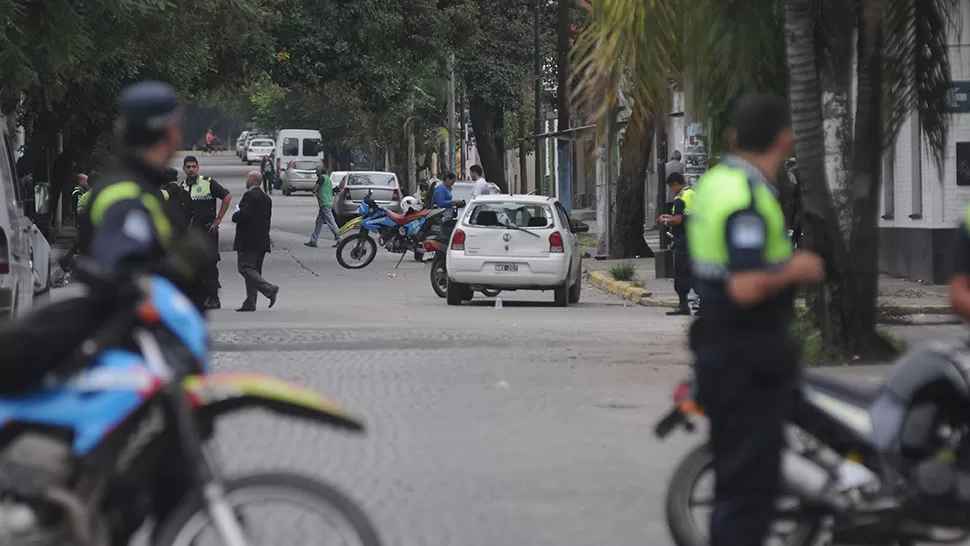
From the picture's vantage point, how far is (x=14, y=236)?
585 inches

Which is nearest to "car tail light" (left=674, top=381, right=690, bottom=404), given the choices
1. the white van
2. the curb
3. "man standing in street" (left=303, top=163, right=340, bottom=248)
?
the curb

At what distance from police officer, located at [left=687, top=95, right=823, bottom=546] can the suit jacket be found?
15.4 m

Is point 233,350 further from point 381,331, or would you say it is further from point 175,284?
point 175,284

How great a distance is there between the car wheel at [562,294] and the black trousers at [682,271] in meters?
2.38

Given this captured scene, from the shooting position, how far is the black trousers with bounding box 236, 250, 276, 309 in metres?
20.9

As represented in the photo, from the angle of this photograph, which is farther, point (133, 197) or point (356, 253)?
point (356, 253)

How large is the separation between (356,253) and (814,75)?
19.0m

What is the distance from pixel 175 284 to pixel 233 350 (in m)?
10.6

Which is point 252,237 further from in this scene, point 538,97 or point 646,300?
point 538,97

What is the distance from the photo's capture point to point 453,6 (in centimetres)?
4447

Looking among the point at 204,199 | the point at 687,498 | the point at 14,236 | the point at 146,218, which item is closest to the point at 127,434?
the point at 146,218

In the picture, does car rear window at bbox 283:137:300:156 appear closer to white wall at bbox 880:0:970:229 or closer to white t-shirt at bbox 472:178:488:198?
white t-shirt at bbox 472:178:488:198

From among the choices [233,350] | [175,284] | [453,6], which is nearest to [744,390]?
[175,284]

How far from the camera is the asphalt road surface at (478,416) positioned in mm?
8406
